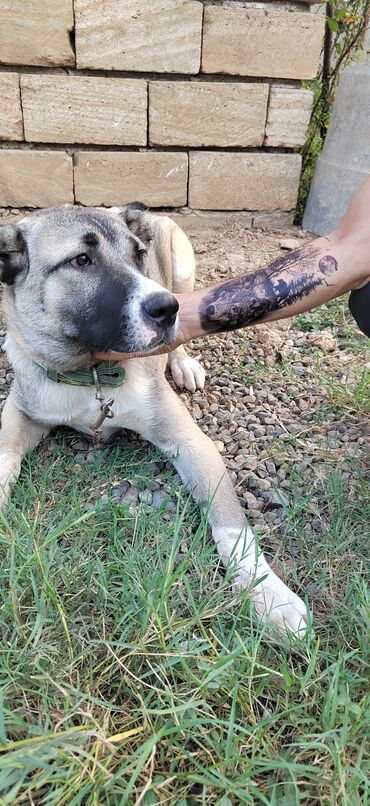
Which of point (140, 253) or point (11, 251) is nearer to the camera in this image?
point (11, 251)

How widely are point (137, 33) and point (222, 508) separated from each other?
156 inches

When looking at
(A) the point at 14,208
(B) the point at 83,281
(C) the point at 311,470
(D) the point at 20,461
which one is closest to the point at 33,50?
(A) the point at 14,208

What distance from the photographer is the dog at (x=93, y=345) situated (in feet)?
7.37

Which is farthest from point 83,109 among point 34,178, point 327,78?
point 327,78

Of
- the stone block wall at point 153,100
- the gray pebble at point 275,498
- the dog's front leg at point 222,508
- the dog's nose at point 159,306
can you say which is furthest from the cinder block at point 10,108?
the gray pebble at point 275,498

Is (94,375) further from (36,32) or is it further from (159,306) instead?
(36,32)

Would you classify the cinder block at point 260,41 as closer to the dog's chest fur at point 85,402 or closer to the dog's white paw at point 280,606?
the dog's chest fur at point 85,402

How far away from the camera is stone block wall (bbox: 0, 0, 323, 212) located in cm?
444

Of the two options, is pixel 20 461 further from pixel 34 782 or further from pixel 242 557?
pixel 34 782

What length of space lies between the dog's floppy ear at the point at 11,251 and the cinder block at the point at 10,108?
259cm

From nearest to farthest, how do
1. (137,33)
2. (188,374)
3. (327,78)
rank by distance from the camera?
(188,374) → (137,33) → (327,78)

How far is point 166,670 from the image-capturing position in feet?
5.18

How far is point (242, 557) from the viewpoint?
1964 millimetres

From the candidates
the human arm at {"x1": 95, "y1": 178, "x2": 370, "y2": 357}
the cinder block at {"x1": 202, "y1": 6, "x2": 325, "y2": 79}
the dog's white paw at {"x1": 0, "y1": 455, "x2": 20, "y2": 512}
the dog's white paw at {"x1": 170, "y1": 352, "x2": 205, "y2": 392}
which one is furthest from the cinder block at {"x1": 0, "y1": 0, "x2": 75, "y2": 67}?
the dog's white paw at {"x1": 0, "y1": 455, "x2": 20, "y2": 512}
